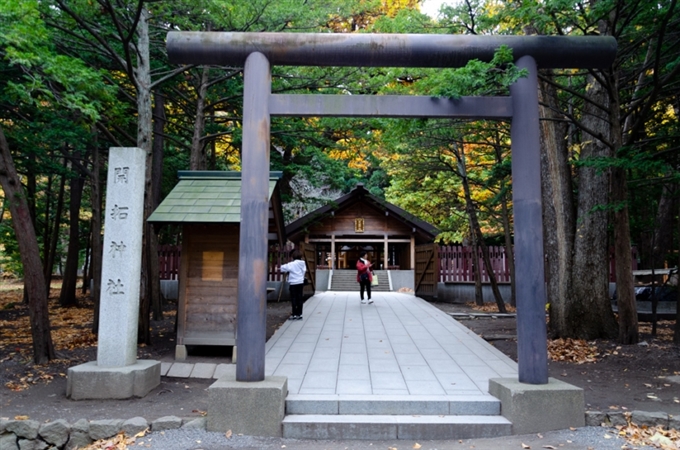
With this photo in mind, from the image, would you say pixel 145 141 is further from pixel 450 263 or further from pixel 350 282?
pixel 450 263

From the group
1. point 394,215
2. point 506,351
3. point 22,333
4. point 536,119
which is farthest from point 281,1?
point 394,215

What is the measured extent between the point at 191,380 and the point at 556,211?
7.66 metres

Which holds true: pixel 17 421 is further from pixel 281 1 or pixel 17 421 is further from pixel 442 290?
pixel 442 290

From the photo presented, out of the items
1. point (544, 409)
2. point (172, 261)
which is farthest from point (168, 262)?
point (544, 409)

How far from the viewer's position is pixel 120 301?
613cm

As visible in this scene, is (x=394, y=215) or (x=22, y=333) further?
(x=394, y=215)

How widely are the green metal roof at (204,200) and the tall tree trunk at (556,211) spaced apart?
5.57 meters

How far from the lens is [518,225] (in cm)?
504

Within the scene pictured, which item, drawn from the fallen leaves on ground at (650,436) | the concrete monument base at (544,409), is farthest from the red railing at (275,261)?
the fallen leaves on ground at (650,436)

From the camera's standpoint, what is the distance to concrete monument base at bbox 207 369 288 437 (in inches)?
183

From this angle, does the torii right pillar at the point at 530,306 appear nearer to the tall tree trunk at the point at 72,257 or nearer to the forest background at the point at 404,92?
the forest background at the point at 404,92

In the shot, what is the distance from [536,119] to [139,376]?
18.6 ft

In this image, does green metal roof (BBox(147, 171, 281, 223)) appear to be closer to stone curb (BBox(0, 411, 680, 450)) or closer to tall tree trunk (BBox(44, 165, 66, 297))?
stone curb (BBox(0, 411, 680, 450))

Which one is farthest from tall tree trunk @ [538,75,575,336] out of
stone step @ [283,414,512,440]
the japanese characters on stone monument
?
the japanese characters on stone monument
